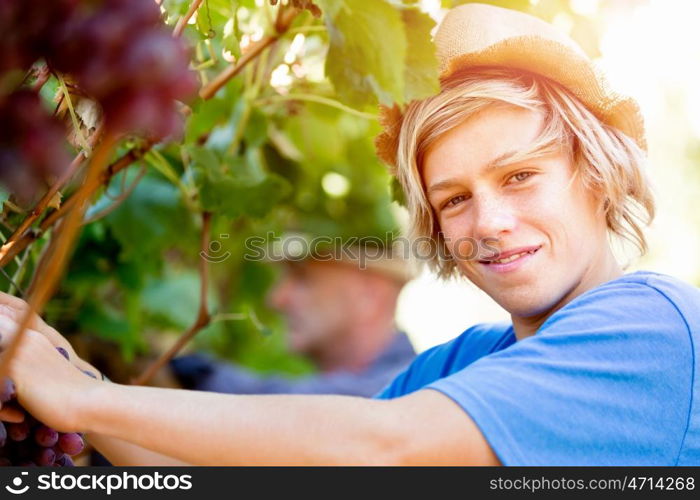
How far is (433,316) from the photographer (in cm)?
1199

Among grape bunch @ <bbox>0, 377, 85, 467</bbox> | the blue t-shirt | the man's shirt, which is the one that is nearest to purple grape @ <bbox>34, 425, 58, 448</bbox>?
grape bunch @ <bbox>0, 377, 85, 467</bbox>

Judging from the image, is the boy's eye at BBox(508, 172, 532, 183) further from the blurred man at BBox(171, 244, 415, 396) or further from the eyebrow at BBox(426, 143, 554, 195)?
the blurred man at BBox(171, 244, 415, 396)

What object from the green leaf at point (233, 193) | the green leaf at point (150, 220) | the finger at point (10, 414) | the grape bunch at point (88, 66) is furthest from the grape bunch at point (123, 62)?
the green leaf at point (150, 220)

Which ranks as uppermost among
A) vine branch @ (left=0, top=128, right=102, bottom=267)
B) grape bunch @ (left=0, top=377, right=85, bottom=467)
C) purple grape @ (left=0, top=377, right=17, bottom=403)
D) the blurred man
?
vine branch @ (left=0, top=128, right=102, bottom=267)

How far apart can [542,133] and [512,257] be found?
23 cm

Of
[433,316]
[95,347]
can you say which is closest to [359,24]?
[95,347]

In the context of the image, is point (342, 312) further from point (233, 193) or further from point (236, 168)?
point (233, 193)

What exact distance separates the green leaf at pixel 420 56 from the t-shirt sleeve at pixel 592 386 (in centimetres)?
40

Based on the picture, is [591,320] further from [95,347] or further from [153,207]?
[95,347]

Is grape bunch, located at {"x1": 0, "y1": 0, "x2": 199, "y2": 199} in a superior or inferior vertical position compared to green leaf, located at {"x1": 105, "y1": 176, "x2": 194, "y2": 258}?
superior

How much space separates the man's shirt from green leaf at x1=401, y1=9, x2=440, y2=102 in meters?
2.27

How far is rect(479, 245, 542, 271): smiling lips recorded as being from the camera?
1.56 m

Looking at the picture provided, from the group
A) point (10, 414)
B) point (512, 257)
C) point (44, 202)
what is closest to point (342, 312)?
point (512, 257)
